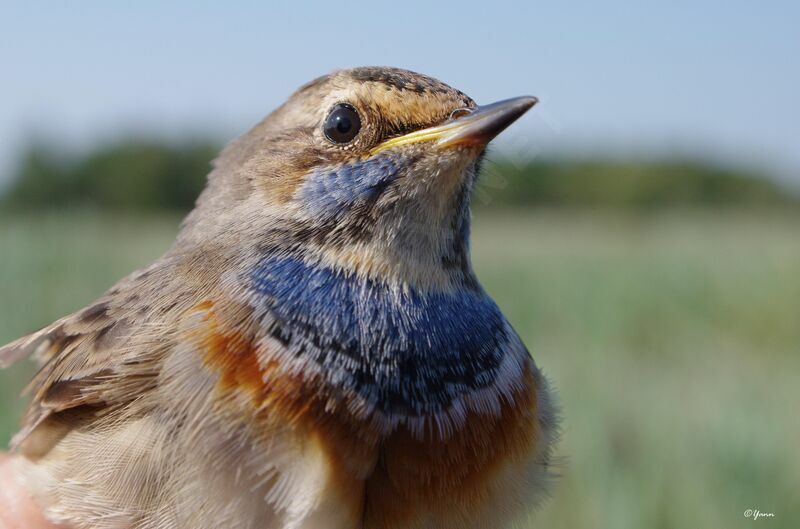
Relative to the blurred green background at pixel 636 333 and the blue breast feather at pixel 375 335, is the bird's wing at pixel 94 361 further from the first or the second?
the blurred green background at pixel 636 333

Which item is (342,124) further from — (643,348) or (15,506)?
(643,348)

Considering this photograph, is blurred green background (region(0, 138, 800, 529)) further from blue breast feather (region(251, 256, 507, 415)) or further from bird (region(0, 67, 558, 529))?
blue breast feather (region(251, 256, 507, 415))

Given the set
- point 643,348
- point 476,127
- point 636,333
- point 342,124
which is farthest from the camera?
point 636,333

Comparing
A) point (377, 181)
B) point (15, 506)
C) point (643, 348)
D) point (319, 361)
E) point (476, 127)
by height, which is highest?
point (476, 127)

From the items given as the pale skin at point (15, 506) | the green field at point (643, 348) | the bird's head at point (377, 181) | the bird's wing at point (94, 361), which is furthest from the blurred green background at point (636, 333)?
the pale skin at point (15, 506)

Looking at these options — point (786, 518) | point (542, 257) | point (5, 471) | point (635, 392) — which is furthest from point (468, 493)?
point (542, 257)

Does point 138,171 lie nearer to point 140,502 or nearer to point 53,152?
point 53,152

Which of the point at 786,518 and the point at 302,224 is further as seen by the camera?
the point at 786,518

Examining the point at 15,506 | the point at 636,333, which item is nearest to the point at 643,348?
the point at 636,333
